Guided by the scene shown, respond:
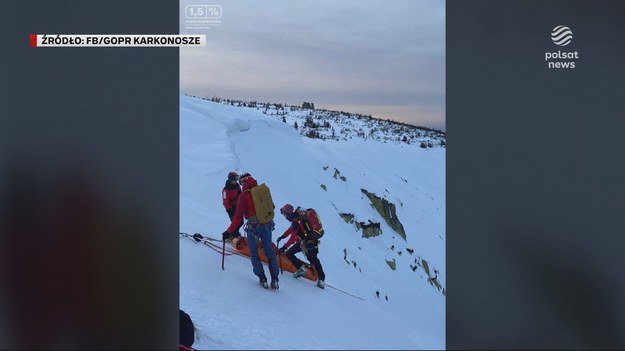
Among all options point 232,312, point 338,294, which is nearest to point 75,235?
point 232,312

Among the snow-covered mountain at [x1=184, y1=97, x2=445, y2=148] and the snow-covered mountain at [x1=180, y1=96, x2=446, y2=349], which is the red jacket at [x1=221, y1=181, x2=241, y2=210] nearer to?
the snow-covered mountain at [x1=180, y1=96, x2=446, y2=349]

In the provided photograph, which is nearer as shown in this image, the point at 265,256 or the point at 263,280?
the point at 263,280

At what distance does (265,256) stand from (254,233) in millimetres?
607

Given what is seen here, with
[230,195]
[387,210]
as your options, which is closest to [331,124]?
[387,210]

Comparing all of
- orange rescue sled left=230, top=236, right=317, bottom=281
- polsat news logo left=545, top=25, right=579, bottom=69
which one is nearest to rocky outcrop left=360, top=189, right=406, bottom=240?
orange rescue sled left=230, top=236, right=317, bottom=281

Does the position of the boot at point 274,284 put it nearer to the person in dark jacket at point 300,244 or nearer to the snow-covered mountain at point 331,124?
the person in dark jacket at point 300,244

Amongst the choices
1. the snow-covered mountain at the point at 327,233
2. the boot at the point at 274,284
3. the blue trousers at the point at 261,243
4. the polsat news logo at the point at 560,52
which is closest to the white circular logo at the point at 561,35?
the polsat news logo at the point at 560,52

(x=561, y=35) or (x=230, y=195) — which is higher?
(x=561, y=35)

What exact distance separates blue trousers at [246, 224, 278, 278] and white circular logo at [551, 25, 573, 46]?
379 cm

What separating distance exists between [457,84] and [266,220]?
111 inches

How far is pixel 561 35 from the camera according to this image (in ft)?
16.8

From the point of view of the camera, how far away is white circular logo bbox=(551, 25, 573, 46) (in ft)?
16.8

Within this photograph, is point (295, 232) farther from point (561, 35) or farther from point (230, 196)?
point (561, 35)
